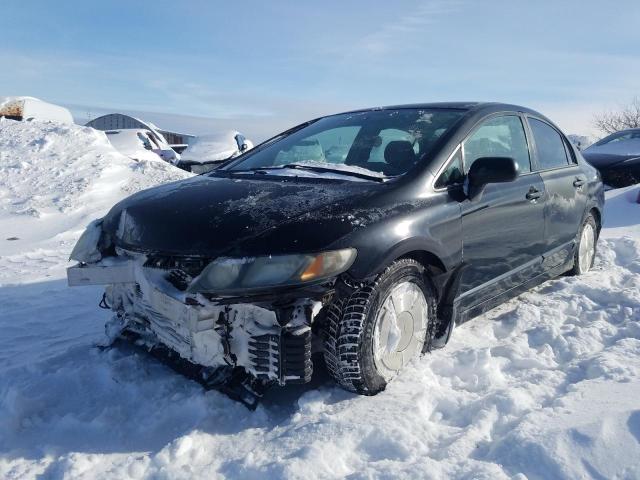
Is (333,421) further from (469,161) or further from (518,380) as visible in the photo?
(469,161)

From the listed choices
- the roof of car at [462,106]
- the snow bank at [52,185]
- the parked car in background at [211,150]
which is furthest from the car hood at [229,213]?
the parked car in background at [211,150]

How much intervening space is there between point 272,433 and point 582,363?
5.57 ft

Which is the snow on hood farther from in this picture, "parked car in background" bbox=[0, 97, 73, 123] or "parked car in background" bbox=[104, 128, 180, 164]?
"parked car in background" bbox=[0, 97, 73, 123]

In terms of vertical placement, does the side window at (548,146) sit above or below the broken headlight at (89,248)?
above

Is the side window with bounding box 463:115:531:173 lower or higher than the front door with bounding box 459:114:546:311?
higher

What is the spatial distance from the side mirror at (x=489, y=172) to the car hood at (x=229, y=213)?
591mm

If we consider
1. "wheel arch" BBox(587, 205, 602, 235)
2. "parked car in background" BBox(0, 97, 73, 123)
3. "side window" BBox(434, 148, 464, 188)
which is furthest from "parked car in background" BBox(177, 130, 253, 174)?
"side window" BBox(434, 148, 464, 188)

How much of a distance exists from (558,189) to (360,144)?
162cm

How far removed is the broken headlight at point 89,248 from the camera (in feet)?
9.16

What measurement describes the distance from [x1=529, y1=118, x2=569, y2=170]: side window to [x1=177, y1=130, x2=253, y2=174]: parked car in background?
9.87 meters

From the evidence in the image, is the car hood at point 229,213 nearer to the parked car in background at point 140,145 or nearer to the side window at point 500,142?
the side window at point 500,142

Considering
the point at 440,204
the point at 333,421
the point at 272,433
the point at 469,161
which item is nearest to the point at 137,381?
the point at 272,433

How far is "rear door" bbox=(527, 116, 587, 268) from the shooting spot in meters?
3.81

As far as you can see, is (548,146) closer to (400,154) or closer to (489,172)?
(489,172)
